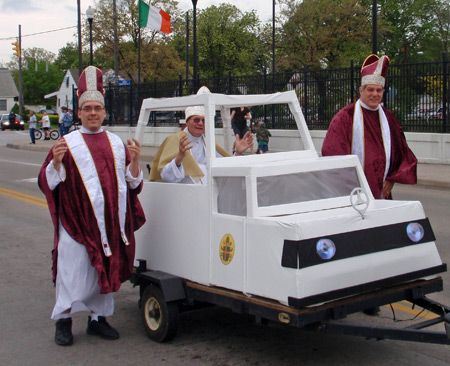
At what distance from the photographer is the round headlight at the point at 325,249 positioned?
3830 millimetres

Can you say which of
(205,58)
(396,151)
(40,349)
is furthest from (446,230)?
(205,58)

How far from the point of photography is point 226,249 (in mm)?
4336

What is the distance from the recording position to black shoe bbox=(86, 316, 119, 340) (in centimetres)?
509

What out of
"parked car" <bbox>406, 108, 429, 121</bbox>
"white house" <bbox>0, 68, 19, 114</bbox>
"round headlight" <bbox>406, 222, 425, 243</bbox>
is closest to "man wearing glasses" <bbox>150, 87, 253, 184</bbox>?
"round headlight" <bbox>406, 222, 425, 243</bbox>

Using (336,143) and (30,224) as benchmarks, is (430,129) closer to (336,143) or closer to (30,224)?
(30,224)

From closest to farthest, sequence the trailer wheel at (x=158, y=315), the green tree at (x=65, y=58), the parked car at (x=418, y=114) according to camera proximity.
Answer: the trailer wheel at (x=158, y=315) → the parked car at (x=418, y=114) → the green tree at (x=65, y=58)

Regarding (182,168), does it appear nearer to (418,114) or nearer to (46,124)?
(418,114)

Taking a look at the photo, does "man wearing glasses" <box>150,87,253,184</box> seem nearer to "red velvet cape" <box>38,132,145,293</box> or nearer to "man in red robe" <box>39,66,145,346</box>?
"man in red robe" <box>39,66,145,346</box>

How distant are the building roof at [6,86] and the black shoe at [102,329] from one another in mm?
103220

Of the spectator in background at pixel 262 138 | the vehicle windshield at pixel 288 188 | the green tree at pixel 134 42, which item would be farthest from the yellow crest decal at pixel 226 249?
the green tree at pixel 134 42

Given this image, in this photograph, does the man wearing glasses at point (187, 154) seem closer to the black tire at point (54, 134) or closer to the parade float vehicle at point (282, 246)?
the parade float vehicle at point (282, 246)

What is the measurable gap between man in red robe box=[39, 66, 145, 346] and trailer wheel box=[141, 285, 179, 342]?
255 millimetres

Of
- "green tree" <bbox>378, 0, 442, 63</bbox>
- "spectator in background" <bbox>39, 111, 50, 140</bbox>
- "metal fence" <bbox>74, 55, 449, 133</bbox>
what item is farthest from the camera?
"green tree" <bbox>378, 0, 442, 63</bbox>

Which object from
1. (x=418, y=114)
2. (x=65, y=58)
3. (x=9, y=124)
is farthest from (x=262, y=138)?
(x=65, y=58)
